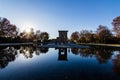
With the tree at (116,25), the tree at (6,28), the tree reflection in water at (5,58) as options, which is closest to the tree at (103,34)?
the tree at (116,25)

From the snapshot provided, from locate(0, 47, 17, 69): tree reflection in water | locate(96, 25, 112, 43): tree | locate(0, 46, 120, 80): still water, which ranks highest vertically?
locate(96, 25, 112, 43): tree

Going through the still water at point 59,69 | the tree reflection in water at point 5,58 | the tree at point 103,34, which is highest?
the tree at point 103,34

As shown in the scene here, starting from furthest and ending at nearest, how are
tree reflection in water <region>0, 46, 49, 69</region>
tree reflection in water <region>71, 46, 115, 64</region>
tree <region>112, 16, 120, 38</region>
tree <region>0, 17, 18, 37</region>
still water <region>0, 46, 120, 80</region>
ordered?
tree <region>0, 17, 18, 37</region> → tree <region>112, 16, 120, 38</region> → tree reflection in water <region>71, 46, 115, 64</region> → tree reflection in water <region>0, 46, 49, 69</region> → still water <region>0, 46, 120, 80</region>

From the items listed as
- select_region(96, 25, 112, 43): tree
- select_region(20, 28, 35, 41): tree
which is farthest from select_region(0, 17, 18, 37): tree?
select_region(96, 25, 112, 43): tree

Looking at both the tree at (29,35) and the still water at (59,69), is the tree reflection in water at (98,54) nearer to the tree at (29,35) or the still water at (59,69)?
the still water at (59,69)

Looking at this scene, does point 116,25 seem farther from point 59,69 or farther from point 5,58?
point 59,69

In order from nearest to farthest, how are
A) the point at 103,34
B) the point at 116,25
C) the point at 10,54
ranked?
the point at 10,54
the point at 116,25
the point at 103,34

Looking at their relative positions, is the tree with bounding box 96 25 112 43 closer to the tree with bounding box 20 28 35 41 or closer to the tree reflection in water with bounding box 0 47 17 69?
the tree with bounding box 20 28 35 41

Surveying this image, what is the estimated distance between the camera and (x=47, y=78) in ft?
22.1

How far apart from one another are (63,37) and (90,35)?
11.8 m

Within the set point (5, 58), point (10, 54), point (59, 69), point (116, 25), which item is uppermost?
point (116, 25)

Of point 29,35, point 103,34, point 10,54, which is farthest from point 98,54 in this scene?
point 29,35

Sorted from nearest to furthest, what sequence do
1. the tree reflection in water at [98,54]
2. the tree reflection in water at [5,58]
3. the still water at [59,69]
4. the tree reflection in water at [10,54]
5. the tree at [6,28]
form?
the still water at [59,69] < the tree reflection in water at [5,58] < the tree reflection in water at [10,54] < the tree reflection in water at [98,54] < the tree at [6,28]

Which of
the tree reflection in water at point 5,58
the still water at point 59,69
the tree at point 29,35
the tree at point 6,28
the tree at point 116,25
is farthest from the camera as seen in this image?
the tree at point 29,35
